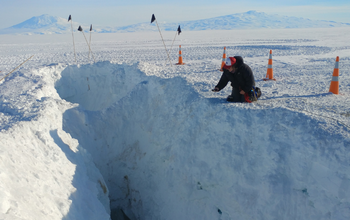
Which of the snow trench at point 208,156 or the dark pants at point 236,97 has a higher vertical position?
the dark pants at point 236,97

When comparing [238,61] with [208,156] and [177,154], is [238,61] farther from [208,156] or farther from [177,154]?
[177,154]

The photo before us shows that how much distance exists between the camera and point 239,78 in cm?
441

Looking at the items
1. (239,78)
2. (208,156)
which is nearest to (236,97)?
(239,78)

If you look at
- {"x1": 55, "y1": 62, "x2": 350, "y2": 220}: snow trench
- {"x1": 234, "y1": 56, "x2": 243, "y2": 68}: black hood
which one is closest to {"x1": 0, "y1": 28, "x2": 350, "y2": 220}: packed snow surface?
{"x1": 55, "y1": 62, "x2": 350, "y2": 220}: snow trench

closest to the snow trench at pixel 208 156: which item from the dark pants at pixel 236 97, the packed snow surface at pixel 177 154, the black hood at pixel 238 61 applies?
the packed snow surface at pixel 177 154

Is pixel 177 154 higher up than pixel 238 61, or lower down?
lower down

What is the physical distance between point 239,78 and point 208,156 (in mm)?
1526

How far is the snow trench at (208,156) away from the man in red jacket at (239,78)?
0.96ft

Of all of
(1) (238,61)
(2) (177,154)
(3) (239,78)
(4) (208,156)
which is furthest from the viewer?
(2) (177,154)

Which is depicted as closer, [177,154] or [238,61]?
[238,61]

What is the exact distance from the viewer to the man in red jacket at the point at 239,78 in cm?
429

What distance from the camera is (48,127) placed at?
442 cm

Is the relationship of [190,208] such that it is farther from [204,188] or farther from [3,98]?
[3,98]

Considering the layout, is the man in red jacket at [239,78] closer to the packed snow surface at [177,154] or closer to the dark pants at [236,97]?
the dark pants at [236,97]
